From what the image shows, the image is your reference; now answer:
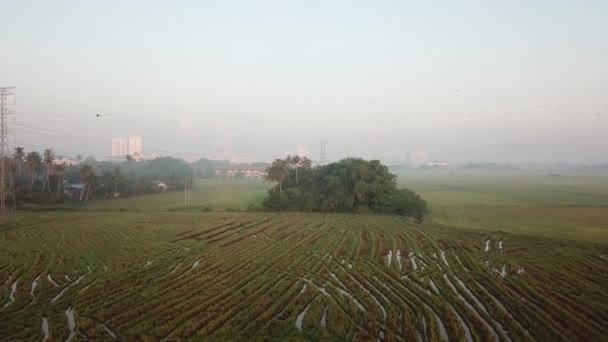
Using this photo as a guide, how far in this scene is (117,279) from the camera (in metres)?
16.6

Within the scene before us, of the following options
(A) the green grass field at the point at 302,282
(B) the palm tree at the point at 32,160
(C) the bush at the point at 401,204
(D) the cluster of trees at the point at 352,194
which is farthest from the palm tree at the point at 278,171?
(B) the palm tree at the point at 32,160

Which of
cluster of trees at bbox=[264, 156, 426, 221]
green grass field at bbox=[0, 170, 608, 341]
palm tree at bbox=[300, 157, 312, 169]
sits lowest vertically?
green grass field at bbox=[0, 170, 608, 341]

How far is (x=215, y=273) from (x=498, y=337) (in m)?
11.7

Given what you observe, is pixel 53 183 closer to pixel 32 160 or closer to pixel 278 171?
pixel 32 160

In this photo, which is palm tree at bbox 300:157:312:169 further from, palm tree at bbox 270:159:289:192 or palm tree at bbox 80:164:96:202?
palm tree at bbox 80:164:96:202

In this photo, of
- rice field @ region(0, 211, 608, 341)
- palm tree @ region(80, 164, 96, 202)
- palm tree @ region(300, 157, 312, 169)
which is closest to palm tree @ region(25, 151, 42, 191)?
palm tree @ region(80, 164, 96, 202)

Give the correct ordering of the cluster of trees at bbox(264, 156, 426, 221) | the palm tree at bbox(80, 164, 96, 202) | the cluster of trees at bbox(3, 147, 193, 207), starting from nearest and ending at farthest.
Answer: the cluster of trees at bbox(264, 156, 426, 221), the cluster of trees at bbox(3, 147, 193, 207), the palm tree at bbox(80, 164, 96, 202)

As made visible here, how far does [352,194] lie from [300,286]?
3357 centimetres

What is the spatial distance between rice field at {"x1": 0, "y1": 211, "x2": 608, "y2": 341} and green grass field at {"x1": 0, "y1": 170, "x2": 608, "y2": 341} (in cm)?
7

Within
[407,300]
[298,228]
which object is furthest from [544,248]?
[298,228]

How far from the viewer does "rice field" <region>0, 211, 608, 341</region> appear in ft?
37.6

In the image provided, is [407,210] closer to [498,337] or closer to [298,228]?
[298,228]

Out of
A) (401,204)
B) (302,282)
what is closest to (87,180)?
(401,204)

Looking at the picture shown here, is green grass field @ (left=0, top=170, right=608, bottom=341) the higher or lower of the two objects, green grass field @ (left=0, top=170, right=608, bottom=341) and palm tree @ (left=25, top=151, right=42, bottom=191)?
the lower
